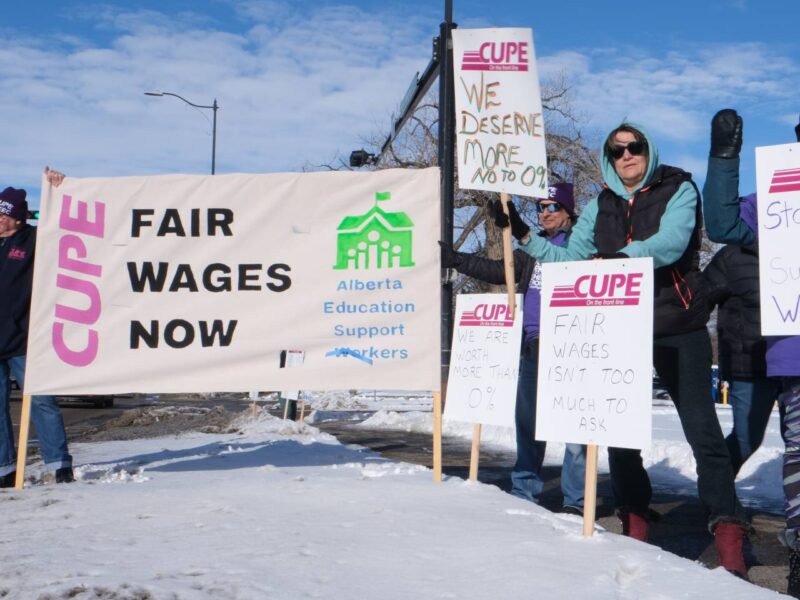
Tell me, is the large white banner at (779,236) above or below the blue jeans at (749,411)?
above

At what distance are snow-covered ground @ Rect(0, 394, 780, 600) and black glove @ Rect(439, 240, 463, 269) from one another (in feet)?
4.64

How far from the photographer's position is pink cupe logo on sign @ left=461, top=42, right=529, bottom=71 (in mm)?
5457

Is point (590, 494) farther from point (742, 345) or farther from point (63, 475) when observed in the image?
point (63, 475)

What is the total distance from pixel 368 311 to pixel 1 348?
246 cm

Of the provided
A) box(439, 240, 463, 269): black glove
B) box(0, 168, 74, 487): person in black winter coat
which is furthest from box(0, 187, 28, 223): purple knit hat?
box(439, 240, 463, 269): black glove

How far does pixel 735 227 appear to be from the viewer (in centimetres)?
406

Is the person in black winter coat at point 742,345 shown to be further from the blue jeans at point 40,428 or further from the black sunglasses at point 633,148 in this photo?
the blue jeans at point 40,428

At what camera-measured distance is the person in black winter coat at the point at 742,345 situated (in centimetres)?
552

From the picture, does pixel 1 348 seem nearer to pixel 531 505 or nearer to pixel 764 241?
pixel 531 505

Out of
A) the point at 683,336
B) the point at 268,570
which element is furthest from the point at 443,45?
the point at 268,570

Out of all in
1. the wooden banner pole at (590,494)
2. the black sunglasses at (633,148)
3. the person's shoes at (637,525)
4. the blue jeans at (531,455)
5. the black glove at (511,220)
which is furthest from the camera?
the blue jeans at (531,455)

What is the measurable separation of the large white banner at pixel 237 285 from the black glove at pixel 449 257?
0.20 ft

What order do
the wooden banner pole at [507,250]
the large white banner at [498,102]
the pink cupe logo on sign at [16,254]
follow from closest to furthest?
the wooden banner pole at [507,250] → the large white banner at [498,102] → the pink cupe logo on sign at [16,254]

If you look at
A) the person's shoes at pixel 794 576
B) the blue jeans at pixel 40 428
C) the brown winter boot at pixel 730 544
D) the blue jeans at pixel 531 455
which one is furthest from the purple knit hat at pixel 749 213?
the blue jeans at pixel 40 428
